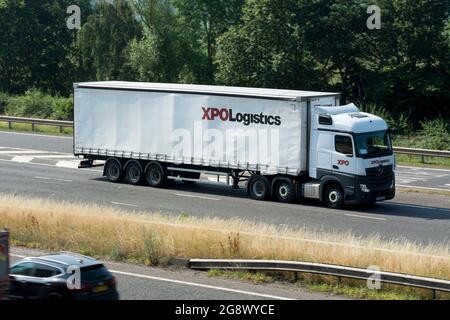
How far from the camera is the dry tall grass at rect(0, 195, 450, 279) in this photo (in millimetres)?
18797

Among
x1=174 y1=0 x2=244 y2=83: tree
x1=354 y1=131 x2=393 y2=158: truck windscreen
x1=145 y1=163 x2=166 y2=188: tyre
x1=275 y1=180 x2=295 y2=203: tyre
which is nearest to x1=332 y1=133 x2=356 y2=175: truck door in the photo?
x1=354 y1=131 x2=393 y2=158: truck windscreen

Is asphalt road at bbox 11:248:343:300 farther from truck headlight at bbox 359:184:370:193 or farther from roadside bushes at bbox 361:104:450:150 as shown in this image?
roadside bushes at bbox 361:104:450:150

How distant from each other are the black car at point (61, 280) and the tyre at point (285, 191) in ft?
45.0

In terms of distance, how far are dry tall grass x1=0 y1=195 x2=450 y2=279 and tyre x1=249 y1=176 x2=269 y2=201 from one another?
5.26m

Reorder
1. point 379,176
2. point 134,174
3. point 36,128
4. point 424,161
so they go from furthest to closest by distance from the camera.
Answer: point 36,128, point 424,161, point 134,174, point 379,176

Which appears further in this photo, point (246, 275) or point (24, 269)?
point (246, 275)

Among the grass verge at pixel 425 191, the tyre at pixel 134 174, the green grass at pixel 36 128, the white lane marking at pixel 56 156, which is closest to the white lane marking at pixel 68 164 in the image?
the white lane marking at pixel 56 156

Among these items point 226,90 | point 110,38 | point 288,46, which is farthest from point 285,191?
point 110,38

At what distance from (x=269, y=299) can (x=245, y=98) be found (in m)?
14.0

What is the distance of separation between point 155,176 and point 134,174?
3.14ft

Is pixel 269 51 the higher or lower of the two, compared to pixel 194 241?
higher

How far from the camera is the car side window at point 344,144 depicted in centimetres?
2791

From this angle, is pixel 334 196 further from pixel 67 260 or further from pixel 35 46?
pixel 35 46

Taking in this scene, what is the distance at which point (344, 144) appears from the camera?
28.1 m
